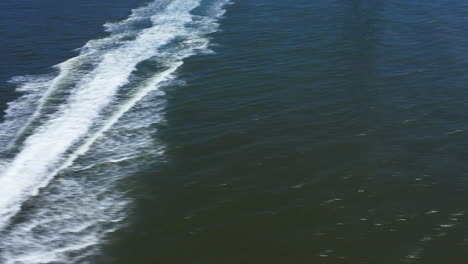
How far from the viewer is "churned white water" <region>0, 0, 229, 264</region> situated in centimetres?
1769

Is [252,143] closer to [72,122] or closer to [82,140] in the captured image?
[82,140]

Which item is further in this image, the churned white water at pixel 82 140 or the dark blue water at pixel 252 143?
the churned white water at pixel 82 140

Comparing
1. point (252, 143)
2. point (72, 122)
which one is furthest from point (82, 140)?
point (252, 143)

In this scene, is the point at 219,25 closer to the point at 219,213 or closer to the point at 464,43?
the point at 464,43

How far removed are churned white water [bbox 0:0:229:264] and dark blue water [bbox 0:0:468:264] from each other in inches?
3.4

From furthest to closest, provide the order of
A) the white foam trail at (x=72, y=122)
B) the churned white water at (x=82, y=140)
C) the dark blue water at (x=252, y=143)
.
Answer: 1. the white foam trail at (x=72, y=122)
2. the churned white water at (x=82, y=140)
3. the dark blue water at (x=252, y=143)

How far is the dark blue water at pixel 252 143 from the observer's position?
17297 mm

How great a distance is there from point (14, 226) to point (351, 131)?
43.9 feet

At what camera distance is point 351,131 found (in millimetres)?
23344

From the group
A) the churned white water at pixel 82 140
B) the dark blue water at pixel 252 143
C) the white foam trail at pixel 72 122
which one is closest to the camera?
the dark blue water at pixel 252 143

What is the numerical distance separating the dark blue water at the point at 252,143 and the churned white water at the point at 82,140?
86 mm

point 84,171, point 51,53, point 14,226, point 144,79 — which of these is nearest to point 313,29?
point 144,79

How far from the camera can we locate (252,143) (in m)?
22.7

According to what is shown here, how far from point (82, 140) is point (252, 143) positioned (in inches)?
273
